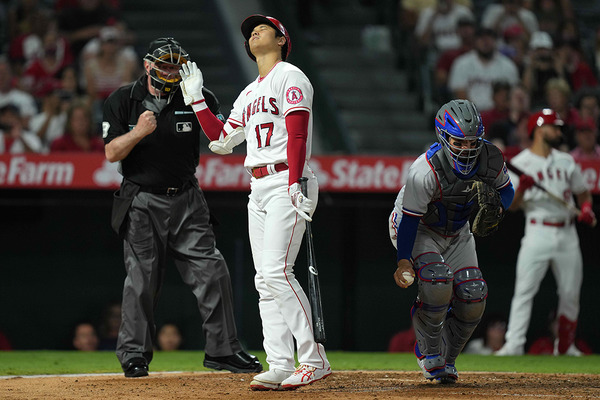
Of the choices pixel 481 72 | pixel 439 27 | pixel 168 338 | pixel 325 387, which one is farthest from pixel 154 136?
pixel 439 27

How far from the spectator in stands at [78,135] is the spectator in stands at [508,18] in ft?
17.3

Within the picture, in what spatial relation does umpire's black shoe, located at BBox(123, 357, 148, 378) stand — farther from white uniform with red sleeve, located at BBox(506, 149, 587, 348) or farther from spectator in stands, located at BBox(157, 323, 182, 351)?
spectator in stands, located at BBox(157, 323, 182, 351)

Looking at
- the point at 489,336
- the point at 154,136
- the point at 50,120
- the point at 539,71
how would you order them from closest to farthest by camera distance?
the point at 154,136, the point at 489,336, the point at 50,120, the point at 539,71

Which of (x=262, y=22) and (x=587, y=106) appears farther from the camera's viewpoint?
(x=587, y=106)

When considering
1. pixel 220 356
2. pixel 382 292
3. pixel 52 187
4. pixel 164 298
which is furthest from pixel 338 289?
pixel 220 356

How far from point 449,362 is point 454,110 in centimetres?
142

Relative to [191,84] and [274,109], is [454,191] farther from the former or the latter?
[191,84]

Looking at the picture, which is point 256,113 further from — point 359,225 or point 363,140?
point 363,140

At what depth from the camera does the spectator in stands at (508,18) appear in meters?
11.9

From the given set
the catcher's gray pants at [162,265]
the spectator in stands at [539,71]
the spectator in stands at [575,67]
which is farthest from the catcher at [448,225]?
the spectator in stands at [575,67]

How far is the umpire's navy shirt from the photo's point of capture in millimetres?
5777

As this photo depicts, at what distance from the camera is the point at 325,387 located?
5.02m

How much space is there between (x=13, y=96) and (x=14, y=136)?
0.93m

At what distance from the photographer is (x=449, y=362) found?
5375 millimetres
